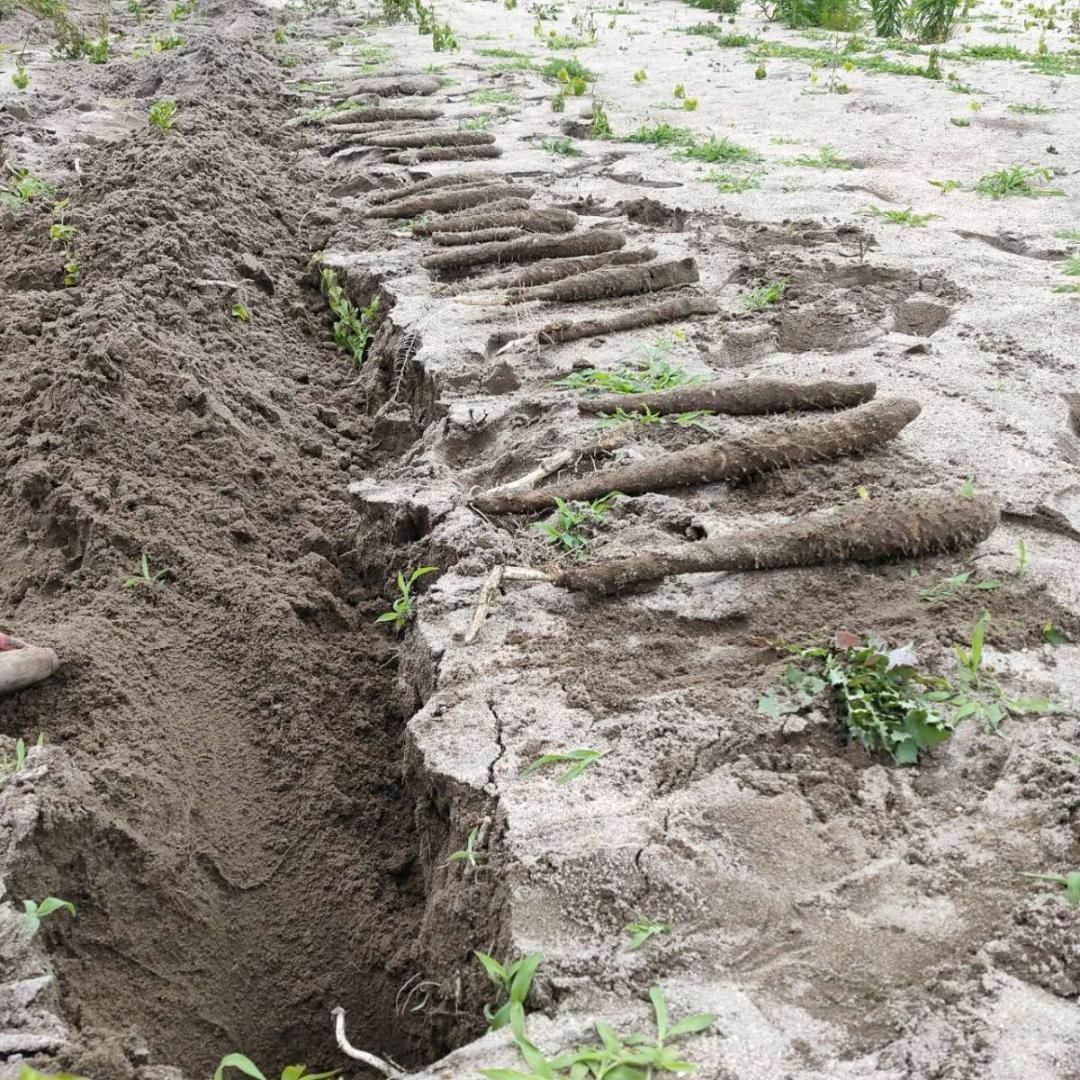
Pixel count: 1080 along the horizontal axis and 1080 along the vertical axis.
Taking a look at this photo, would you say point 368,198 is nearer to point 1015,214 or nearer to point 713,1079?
point 1015,214

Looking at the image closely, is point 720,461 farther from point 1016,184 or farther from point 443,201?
point 1016,184

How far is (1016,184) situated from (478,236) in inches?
112

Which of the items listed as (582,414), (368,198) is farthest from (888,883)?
(368,198)

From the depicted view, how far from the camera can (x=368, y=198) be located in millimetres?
5719

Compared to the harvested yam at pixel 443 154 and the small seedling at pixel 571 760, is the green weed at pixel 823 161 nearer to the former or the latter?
the harvested yam at pixel 443 154

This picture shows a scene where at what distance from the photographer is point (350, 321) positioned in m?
4.52

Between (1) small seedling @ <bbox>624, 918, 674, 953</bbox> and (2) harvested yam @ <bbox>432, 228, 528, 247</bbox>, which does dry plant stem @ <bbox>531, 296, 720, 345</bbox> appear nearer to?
(2) harvested yam @ <bbox>432, 228, 528, 247</bbox>

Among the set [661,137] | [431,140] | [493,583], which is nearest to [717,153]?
[661,137]

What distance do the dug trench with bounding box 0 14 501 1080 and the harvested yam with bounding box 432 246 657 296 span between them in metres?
0.65

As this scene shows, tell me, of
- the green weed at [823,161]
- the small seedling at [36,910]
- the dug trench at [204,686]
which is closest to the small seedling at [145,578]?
the dug trench at [204,686]

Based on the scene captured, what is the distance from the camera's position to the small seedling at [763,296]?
4.11m

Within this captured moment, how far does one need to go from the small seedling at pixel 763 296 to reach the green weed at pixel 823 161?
2.02 metres

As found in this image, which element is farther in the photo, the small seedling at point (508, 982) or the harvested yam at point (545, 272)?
the harvested yam at point (545, 272)

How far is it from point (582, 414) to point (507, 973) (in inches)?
80.7
